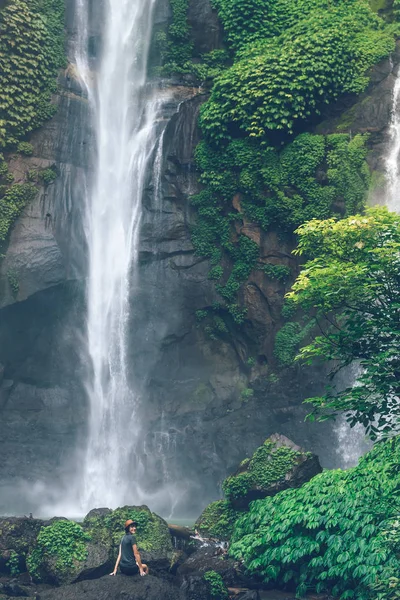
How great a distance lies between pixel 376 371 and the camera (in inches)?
475

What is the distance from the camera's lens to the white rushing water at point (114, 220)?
924 inches

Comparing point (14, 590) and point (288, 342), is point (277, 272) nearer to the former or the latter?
point (288, 342)

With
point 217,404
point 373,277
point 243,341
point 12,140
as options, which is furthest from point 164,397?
point 373,277

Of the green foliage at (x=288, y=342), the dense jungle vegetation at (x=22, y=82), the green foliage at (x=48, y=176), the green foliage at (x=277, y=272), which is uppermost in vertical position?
the dense jungle vegetation at (x=22, y=82)

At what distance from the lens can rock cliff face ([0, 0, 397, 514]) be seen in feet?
76.4

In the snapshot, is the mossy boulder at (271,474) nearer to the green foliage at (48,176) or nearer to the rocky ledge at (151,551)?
the rocky ledge at (151,551)

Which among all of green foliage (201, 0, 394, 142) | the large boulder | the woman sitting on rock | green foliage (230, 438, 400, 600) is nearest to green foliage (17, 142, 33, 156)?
green foliage (201, 0, 394, 142)

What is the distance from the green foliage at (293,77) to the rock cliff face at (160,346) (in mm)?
839

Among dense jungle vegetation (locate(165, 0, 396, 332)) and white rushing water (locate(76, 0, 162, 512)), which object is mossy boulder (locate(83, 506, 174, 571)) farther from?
dense jungle vegetation (locate(165, 0, 396, 332))

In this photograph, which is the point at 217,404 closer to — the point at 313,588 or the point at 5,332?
the point at 5,332

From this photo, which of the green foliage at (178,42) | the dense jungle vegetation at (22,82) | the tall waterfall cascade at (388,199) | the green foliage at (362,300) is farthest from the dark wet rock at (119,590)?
the green foliage at (178,42)

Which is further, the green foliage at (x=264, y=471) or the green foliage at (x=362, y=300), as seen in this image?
the green foliage at (x=264, y=471)

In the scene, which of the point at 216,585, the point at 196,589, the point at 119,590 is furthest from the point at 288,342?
the point at 119,590

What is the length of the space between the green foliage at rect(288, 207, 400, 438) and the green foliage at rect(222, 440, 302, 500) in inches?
129
